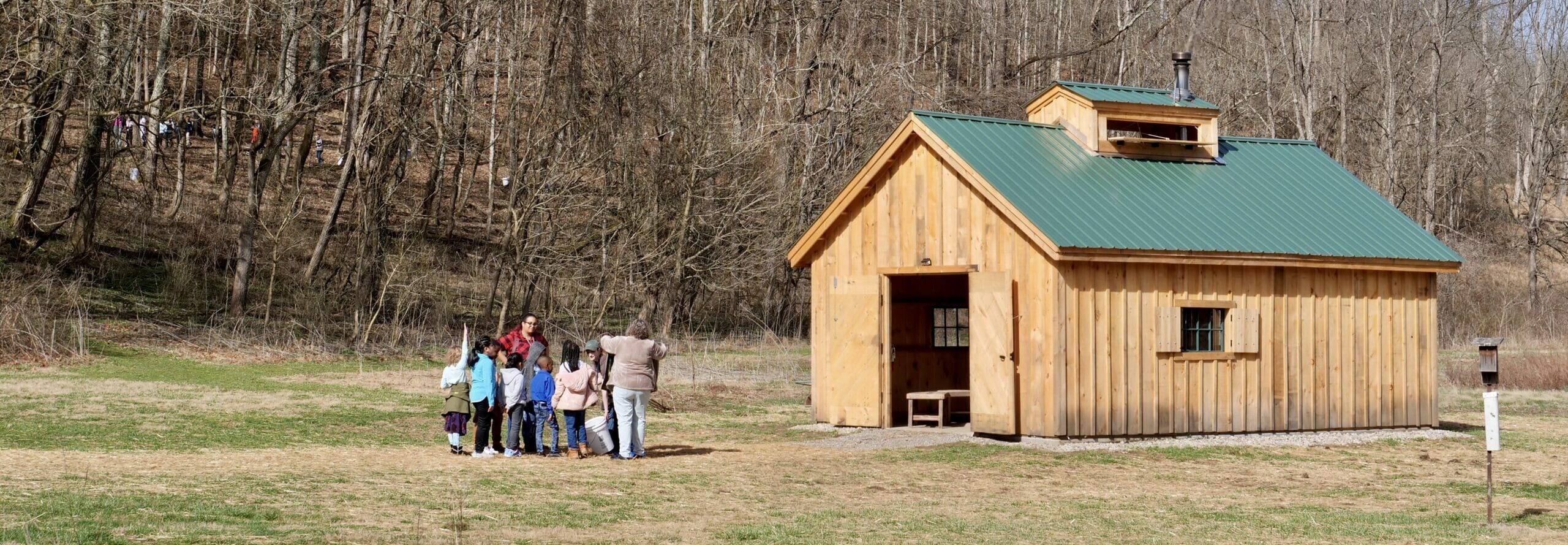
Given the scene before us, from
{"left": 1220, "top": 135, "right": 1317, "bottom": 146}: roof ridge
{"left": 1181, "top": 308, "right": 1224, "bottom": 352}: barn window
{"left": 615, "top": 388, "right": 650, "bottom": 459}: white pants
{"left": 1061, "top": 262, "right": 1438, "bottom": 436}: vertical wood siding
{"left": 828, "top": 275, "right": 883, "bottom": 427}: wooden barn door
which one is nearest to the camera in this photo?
{"left": 615, "top": 388, "right": 650, "bottom": 459}: white pants

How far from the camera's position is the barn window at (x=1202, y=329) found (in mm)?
19516

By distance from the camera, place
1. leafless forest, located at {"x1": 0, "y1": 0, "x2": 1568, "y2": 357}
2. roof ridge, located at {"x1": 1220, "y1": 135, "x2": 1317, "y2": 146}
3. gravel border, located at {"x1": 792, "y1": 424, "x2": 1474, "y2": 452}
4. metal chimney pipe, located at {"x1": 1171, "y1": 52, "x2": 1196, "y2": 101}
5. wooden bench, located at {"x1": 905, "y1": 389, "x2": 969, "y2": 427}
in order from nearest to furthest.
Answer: gravel border, located at {"x1": 792, "y1": 424, "x2": 1474, "y2": 452}, wooden bench, located at {"x1": 905, "y1": 389, "x2": 969, "y2": 427}, metal chimney pipe, located at {"x1": 1171, "y1": 52, "x2": 1196, "y2": 101}, roof ridge, located at {"x1": 1220, "y1": 135, "x2": 1317, "y2": 146}, leafless forest, located at {"x1": 0, "y1": 0, "x2": 1568, "y2": 357}

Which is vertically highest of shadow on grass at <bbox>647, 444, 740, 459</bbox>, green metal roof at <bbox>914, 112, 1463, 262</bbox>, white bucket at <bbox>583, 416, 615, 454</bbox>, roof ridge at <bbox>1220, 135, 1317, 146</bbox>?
roof ridge at <bbox>1220, 135, 1317, 146</bbox>

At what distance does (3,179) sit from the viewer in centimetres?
3659

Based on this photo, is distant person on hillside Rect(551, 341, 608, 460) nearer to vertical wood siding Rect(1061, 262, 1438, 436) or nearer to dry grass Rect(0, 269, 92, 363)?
vertical wood siding Rect(1061, 262, 1438, 436)

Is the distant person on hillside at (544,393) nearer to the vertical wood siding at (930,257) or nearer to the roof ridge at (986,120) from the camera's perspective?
the vertical wood siding at (930,257)

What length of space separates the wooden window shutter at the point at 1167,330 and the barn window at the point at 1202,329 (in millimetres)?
307

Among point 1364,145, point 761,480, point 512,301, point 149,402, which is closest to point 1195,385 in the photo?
point 761,480

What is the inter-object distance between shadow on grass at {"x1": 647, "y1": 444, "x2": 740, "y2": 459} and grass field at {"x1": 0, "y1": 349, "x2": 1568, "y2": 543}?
0.08 metres

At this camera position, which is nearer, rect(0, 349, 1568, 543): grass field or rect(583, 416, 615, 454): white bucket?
rect(0, 349, 1568, 543): grass field

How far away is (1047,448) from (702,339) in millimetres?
22956

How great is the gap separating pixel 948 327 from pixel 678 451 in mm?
6688

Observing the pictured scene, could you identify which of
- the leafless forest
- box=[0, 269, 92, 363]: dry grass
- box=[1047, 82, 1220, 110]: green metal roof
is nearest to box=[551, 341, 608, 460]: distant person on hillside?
box=[1047, 82, 1220, 110]: green metal roof

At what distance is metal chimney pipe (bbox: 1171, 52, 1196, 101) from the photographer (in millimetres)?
21948
